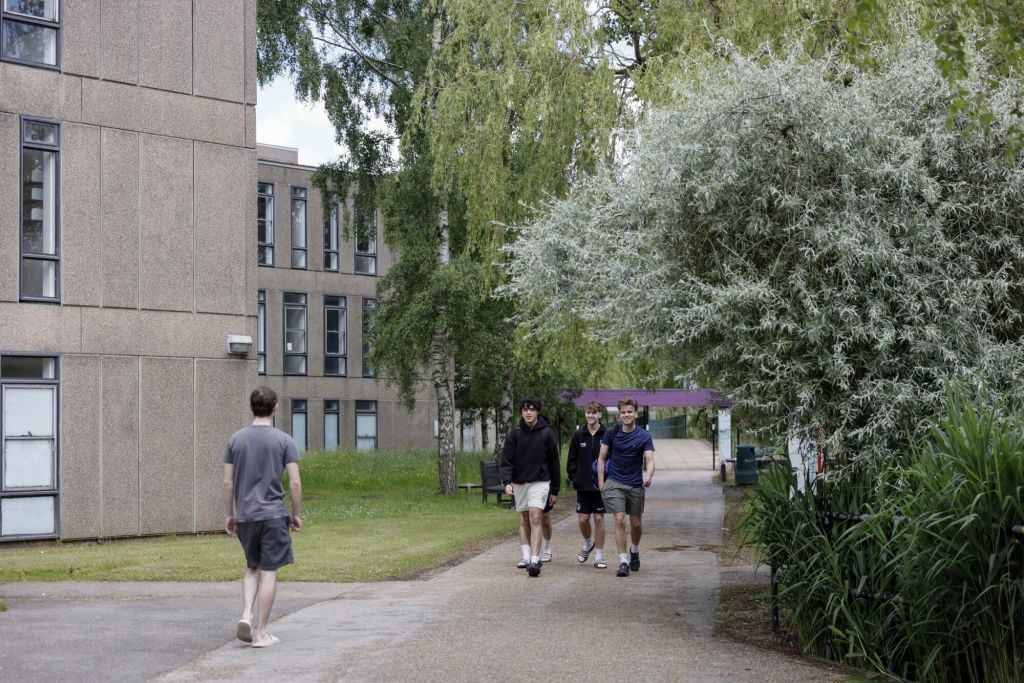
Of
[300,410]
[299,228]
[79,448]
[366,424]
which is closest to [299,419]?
[300,410]

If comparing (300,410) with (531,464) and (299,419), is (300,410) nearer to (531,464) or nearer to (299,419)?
(299,419)

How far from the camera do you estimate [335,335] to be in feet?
164

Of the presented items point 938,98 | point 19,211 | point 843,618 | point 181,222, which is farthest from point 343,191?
point 843,618

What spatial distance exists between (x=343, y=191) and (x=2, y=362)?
12453 millimetres

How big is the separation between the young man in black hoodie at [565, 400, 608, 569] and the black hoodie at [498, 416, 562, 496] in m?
0.60

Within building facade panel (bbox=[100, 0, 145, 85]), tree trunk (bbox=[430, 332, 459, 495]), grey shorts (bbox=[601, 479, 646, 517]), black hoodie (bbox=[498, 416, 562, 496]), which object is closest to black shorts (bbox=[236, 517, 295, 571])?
black hoodie (bbox=[498, 416, 562, 496])

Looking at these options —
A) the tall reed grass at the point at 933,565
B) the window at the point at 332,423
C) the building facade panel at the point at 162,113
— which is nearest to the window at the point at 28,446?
the building facade panel at the point at 162,113

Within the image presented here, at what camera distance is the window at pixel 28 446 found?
16.9m

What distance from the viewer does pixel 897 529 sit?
743cm

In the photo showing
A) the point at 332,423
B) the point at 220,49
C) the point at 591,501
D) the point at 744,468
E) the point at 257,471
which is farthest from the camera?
the point at 332,423

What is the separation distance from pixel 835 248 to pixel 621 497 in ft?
14.8

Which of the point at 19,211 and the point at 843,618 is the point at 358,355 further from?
the point at 843,618

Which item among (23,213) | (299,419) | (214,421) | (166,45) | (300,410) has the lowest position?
(299,419)

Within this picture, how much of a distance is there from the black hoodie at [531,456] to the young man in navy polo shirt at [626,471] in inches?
20.2
